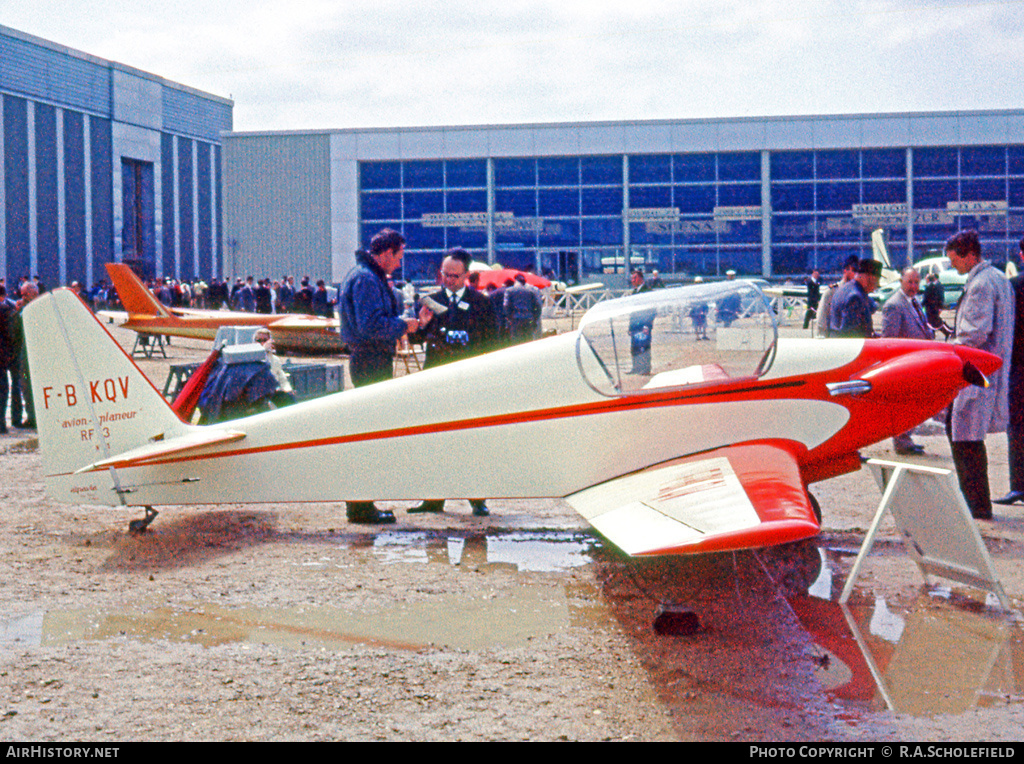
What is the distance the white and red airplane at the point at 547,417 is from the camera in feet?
17.4

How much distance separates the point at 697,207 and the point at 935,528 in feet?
135

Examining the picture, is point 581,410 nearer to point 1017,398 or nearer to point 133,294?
point 1017,398

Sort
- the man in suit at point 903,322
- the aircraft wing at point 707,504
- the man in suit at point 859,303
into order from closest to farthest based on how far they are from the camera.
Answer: the aircraft wing at point 707,504 < the man in suit at point 903,322 < the man in suit at point 859,303

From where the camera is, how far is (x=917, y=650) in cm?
421

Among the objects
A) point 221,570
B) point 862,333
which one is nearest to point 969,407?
point 862,333

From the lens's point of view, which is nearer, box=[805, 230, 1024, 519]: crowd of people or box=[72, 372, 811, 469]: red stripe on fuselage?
box=[72, 372, 811, 469]: red stripe on fuselage

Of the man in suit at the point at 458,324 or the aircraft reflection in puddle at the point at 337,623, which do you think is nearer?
the aircraft reflection in puddle at the point at 337,623

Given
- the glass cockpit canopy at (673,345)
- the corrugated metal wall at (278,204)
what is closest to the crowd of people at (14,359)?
the glass cockpit canopy at (673,345)

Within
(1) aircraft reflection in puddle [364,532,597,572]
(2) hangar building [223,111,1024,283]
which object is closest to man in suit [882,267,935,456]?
(1) aircraft reflection in puddle [364,532,597,572]

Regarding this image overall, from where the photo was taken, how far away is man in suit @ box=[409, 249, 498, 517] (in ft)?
22.7

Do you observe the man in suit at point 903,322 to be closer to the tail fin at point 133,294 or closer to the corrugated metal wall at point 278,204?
the tail fin at point 133,294

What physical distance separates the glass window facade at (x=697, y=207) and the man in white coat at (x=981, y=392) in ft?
128

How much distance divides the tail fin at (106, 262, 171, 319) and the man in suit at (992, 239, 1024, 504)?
1917 centimetres

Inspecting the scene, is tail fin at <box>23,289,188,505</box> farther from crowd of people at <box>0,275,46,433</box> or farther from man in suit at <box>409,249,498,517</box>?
crowd of people at <box>0,275,46,433</box>
